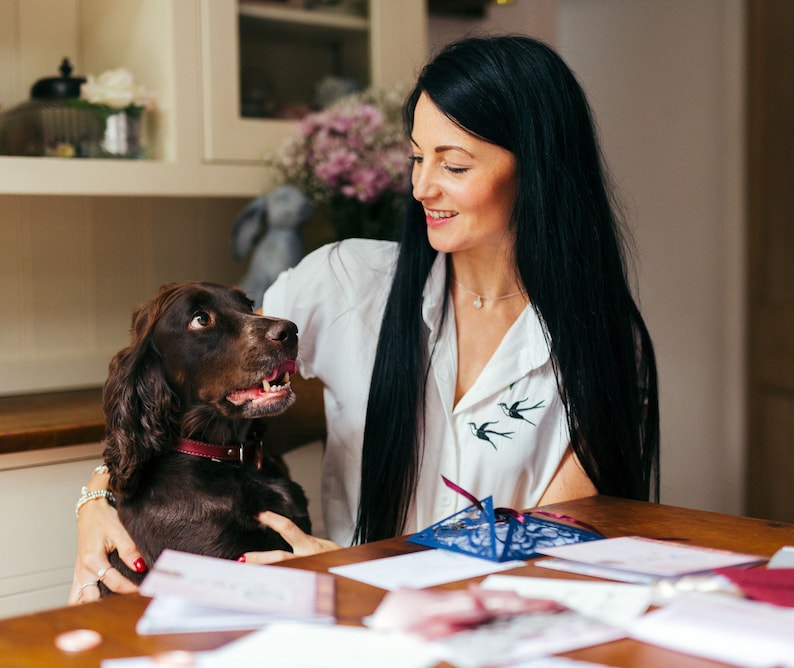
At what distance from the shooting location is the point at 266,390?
1.38 m

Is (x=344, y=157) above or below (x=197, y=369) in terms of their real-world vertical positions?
above

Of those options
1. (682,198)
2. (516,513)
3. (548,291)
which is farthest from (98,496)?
(682,198)

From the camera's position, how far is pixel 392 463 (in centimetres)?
159

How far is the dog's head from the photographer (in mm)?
1346

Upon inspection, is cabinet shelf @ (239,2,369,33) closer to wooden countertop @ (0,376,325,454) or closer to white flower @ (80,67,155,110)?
white flower @ (80,67,155,110)

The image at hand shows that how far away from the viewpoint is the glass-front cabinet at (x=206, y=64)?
2.13m

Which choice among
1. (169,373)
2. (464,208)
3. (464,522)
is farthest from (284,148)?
(464,522)

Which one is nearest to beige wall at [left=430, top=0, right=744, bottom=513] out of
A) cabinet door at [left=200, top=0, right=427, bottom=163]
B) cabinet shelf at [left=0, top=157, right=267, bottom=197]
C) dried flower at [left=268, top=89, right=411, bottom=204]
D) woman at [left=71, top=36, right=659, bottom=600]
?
cabinet door at [left=200, top=0, right=427, bottom=163]

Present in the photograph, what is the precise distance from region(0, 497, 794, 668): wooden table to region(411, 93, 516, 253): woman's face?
1.74 feet

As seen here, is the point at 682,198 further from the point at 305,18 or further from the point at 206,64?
the point at 206,64

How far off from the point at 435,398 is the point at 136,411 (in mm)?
522

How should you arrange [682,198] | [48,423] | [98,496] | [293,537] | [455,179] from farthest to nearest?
[682,198], [48,423], [455,179], [98,496], [293,537]

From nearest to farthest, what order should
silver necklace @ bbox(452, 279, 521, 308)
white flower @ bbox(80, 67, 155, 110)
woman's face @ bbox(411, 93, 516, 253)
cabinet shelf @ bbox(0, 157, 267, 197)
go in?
woman's face @ bbox(411, 93, 516, 253)
silver necklace @ bbox(452, 279, 521, 308)
cabinet shelf @ bbox(0, 157, 267, 197)
white flower @ bbox(80, 67, 155, 110)

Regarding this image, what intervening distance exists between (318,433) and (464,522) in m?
1.00
